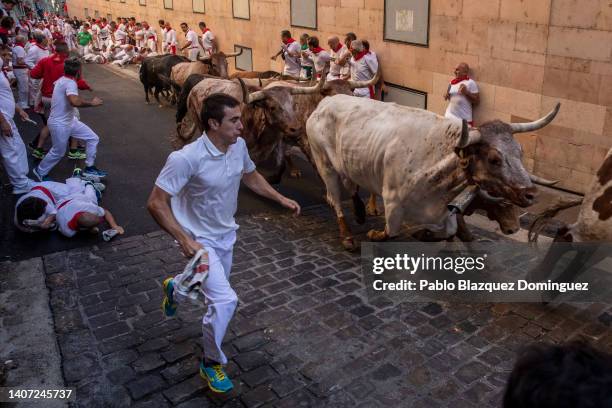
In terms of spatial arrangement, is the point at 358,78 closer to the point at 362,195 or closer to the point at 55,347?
the point at 362,195

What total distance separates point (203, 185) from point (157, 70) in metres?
13.1

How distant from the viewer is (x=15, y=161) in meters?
9.00

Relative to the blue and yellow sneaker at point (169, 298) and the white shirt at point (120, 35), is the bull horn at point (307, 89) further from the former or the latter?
the white shirt at point (120, 35)

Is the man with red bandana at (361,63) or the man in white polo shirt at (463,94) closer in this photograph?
the man in white polo shirt at (463,94)

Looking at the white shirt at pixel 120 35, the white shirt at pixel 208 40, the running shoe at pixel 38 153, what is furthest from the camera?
the white shirt at pixel 120 35

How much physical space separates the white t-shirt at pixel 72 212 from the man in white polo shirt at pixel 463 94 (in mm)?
5693

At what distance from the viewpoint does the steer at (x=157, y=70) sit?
650 inches

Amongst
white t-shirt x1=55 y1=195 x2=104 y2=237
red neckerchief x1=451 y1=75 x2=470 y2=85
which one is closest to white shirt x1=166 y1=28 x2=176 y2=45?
red neckerchief x1=451 y1=75 x2=470 y2=85

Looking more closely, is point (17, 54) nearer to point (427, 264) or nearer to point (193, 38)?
point (193, 38)

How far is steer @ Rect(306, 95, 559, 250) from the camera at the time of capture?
206 inches

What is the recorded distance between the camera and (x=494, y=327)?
5.37m

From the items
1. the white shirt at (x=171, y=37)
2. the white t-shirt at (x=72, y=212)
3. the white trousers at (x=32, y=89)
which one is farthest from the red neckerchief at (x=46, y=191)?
the white shirt at (x=171, y=37)

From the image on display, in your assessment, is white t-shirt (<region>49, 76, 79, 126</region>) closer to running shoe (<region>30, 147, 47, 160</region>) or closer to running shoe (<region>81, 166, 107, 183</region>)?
running shoe (<region>81, 166, 107, 183</region>)

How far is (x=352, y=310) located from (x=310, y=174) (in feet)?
16.0
